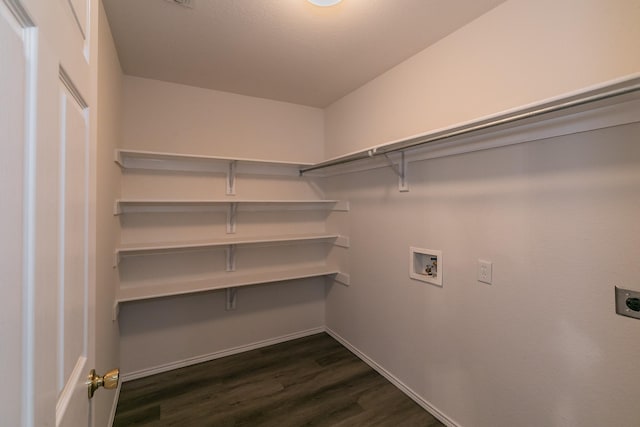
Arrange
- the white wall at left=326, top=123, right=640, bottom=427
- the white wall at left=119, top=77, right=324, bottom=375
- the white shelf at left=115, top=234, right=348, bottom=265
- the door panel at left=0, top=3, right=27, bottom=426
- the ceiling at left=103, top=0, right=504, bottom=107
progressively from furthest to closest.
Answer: the white wall at left=119, top=77, right=324, bottom=375, the white shelf at left=115, top=234, right=348, bottom=265, the ceiling at left=103, top=0, right=504, bottom=107, the white wall at left=326, top=123, right=640, bottom=427, the door panel at left=0, top=3, right=27, bottom=426

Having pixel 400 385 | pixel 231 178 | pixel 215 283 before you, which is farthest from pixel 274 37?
pixel 400 385

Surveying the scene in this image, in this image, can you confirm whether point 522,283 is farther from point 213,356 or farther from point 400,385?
point 213,356

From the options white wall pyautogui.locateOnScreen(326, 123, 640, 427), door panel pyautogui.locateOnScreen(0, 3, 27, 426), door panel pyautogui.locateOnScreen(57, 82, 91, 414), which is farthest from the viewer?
white wall pyautogui.locateOnScreen(326, 123, 640, 427)

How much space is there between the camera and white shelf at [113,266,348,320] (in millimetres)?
2152

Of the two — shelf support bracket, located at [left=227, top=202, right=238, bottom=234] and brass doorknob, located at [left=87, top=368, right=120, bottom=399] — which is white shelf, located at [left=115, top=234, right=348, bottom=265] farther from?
brass doorknob, located at [left=87, top=368, right=120, bottom=399]

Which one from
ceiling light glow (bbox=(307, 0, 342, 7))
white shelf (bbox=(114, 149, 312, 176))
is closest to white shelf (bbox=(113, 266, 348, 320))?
white shelf (bbox=(114, 149, 312, 176))

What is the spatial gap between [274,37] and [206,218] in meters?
1.60

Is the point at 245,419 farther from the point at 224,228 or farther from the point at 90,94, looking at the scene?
the point at 90,94

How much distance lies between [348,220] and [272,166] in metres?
0.95

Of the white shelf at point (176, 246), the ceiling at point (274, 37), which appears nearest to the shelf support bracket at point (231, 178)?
the white shelf at point (176, 246)

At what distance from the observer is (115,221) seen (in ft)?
6.53

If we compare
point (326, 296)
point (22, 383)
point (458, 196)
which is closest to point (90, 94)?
point (22, 383)

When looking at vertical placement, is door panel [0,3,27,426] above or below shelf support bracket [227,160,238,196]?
below

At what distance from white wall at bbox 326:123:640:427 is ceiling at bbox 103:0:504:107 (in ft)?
2.75
